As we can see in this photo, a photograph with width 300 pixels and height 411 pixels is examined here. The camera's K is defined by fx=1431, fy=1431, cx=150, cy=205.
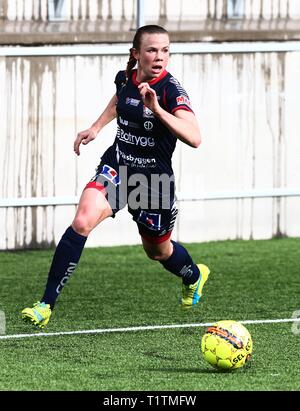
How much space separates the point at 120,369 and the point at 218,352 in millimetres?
552

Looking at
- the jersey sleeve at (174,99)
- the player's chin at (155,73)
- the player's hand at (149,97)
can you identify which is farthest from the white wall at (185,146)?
the player's hand at (149,97)

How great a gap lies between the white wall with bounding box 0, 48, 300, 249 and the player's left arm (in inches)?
172

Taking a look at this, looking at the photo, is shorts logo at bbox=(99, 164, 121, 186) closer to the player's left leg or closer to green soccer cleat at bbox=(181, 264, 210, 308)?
the player's left leg

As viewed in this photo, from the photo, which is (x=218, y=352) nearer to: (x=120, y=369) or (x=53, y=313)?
(x=120, y=369)

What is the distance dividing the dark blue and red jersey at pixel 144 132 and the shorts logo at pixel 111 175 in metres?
0.08

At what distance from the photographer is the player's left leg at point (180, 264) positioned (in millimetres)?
9359

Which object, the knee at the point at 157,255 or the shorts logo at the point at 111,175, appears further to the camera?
the knee at the point at 157,255

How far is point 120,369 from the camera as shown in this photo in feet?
25.5

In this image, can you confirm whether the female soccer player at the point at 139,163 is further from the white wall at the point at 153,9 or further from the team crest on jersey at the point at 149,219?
the white wall at the point at 153,9

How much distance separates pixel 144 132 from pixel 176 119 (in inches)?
19.7

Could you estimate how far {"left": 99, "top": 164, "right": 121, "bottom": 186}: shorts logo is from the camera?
29.1 ft

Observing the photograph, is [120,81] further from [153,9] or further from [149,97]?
[153,9]

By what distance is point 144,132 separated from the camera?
882cm

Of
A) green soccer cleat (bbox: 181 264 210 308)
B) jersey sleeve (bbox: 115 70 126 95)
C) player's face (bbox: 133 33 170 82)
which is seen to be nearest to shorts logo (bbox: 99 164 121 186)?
jersey sleeve (bbox: 115 70 126 95)
